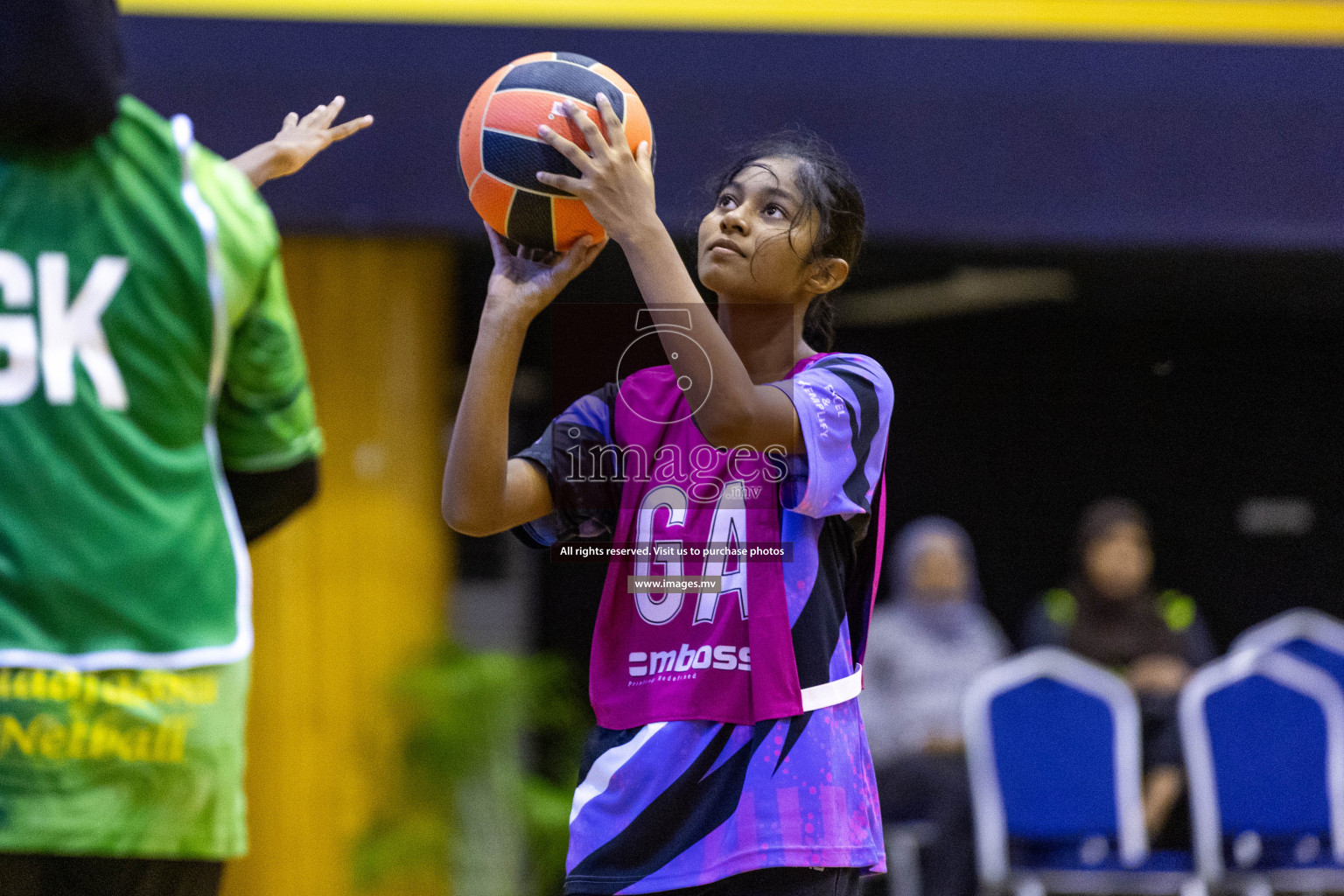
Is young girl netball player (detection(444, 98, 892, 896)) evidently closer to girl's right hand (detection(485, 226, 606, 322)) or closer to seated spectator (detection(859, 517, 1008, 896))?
girl's right hand (detection(485, 226, 606, 322))

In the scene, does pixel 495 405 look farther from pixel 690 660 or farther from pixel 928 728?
pixel 928 728

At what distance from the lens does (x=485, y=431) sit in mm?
2232

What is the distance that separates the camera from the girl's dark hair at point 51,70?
1762mm

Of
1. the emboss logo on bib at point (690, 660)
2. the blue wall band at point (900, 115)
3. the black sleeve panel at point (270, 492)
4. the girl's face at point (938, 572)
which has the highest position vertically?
the blue wall band at point (900, 115)

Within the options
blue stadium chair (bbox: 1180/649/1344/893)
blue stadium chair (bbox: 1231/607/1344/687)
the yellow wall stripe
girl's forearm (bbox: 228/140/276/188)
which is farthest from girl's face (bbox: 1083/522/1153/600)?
girl's forearm (bbox: 228/140/276/188)

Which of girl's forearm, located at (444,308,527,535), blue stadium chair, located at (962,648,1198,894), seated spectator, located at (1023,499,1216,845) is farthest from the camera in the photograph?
seated spectator, located at (1023,499,1216,845)

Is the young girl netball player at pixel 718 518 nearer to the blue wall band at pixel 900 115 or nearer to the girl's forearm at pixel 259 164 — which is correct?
the girl's forearm at pixel 259 164

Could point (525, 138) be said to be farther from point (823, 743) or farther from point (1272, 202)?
point (1272, 202)

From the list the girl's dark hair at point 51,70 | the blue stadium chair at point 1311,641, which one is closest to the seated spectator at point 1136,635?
the blue stadium chair at point 1311,641

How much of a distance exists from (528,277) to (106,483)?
785 mm

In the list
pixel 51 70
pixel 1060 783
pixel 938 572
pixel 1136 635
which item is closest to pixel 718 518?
pixel 51 70

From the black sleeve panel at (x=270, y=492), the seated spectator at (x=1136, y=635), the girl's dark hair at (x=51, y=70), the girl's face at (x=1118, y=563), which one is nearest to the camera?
the girl's dark hair at (x=51, y=70)

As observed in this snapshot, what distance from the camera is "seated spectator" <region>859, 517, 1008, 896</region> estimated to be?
5961 millimetres

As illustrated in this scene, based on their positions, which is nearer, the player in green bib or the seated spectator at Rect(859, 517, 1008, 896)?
the player in green bib
